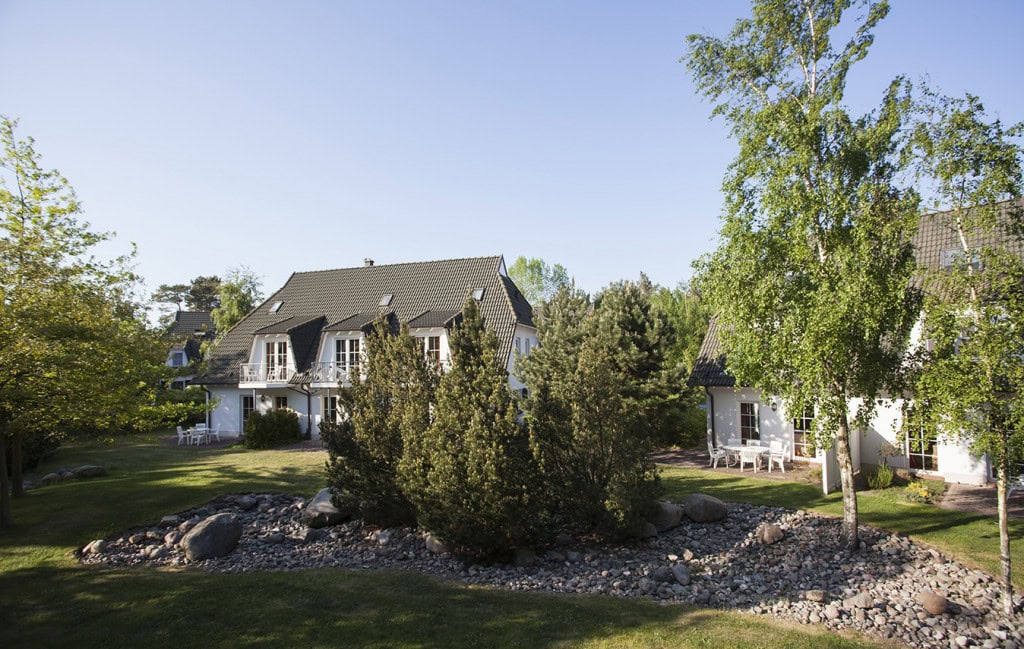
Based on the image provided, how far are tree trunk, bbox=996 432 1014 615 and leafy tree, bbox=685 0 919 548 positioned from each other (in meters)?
2.23

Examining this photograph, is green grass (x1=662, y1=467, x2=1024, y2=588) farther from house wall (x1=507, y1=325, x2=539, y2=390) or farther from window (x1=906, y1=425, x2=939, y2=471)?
house wall (x1=507, y1=325, x2=539, y2=390)

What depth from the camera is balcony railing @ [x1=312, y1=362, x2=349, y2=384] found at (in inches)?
984

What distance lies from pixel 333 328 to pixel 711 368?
15.2 meters

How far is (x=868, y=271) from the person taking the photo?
9727mm

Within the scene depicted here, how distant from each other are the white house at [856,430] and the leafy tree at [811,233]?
1245 millimetres

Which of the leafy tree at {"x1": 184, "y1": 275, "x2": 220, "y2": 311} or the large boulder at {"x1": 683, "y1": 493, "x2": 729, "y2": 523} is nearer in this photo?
the large boulder at {"x1": 683, "y1": 493, "x2": 729, "y2": 523}

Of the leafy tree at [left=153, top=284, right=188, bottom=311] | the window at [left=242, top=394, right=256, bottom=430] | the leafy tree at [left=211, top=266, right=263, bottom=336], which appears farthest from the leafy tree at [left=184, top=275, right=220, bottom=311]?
the window at [left=242, top=394, right=256, bottom=430]

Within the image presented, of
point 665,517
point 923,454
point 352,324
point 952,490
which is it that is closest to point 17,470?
point 352,324

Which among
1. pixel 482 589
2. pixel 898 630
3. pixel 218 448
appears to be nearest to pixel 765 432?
pixel 898 630

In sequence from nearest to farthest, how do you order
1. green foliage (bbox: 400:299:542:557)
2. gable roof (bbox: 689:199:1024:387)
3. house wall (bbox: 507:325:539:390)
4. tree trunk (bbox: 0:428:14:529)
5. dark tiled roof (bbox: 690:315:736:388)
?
green foliage (bbox: 400:299:542:557)
tree trunk (bbox: 0:428:14:529)
gable roof (bbox: 689:199:1024:387)
dark tiled roof (bbox: 690:315:736:388)
house wall (bbox: 507:325:539:390)

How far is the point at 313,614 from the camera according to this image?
26.8 feet

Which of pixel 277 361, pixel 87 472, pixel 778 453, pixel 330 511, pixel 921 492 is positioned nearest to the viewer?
pixel 330 511

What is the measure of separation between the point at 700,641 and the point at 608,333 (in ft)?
46.4

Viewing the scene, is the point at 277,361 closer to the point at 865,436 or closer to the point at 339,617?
the point at 339,617
